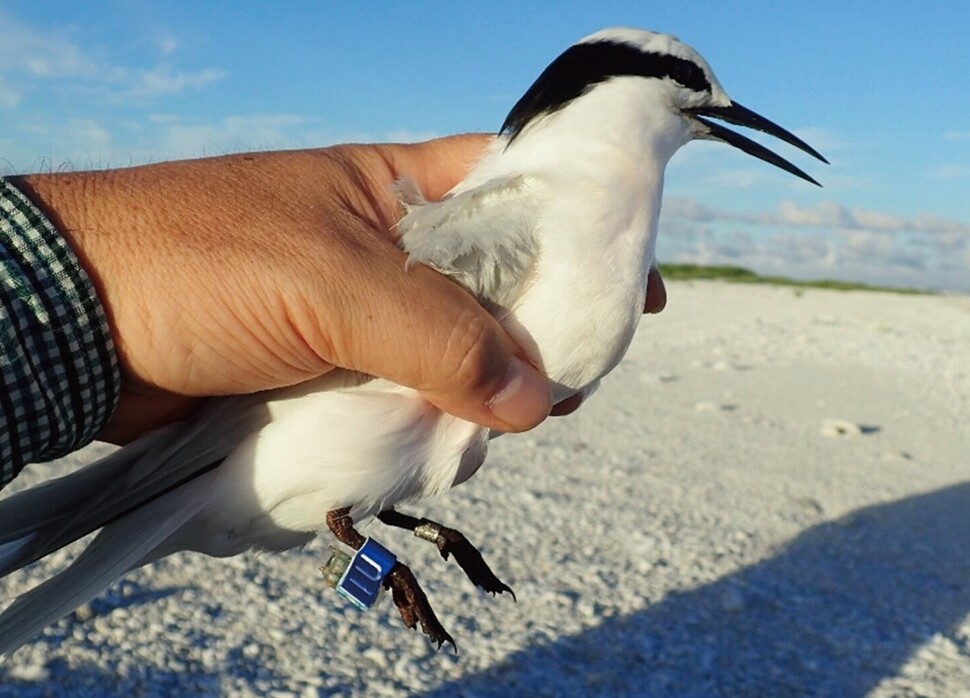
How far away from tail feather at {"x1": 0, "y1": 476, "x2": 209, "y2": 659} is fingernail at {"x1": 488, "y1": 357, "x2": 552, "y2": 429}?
66cm

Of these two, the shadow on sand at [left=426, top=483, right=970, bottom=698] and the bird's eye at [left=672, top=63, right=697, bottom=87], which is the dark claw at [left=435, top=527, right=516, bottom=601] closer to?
the shadow on sand at [left=426, top=483, right=970, bottom=698]

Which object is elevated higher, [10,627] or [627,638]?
[10,627]

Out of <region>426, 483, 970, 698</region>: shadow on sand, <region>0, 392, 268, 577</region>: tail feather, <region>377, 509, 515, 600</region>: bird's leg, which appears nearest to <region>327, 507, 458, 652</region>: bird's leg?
<region>377, 509, 515, 600</region>: bird's leg

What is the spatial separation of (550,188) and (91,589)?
49.0 inches

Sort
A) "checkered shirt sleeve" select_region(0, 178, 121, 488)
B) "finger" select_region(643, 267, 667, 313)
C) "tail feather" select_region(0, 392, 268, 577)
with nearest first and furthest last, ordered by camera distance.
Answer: "checkered shirt sleeve" select_region(0, 178, 121, 488) → "tail feather" select_region(0, 392, 268, 577) → "finger" select_region(643, 267, 667, 313)

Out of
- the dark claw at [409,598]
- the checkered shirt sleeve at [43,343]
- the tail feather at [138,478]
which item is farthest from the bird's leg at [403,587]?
the checkered shirt sleeve at [43,343]

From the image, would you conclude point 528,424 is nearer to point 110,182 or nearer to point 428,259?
point 428,259

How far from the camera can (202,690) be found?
2701mm

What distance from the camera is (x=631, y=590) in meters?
3.61

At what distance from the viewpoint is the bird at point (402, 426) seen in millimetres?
1939

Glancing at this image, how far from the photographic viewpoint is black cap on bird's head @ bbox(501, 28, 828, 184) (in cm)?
226

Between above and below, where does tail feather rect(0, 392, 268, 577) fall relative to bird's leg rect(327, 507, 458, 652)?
above

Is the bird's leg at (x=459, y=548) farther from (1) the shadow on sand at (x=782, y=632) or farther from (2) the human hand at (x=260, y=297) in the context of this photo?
(1) the shadow on sand at (x=782, y=632)

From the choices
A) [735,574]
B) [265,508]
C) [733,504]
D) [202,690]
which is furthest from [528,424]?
[733,504]
